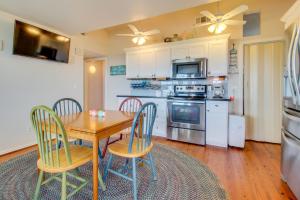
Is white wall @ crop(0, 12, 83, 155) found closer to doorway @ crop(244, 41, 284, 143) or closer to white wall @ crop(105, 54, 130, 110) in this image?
white wall @ crop(105, 54, 130, 110)

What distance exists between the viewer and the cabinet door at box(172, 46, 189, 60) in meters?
3.68

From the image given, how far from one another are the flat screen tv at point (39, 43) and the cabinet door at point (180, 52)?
93.8 inches

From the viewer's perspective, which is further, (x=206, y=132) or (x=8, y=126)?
(x=206, y=132)

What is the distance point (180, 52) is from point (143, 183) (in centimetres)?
284

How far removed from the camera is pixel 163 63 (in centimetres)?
395

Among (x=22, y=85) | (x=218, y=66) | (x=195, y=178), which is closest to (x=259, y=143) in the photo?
(x=218, y=66)

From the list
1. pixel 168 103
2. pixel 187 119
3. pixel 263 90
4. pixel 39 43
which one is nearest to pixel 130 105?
pixel 168 103

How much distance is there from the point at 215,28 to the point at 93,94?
4.48 meters

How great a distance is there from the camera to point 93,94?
19.4 ft

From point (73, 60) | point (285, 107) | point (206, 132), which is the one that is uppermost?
point (73, 60)

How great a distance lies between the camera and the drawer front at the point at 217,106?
3059mm

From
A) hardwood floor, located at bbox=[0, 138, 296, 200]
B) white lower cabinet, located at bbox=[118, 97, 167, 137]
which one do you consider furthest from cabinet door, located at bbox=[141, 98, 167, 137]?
hardwood floor, located at bbox=[0, 138, 296, 200]

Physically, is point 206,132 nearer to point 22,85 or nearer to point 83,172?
point 83,172

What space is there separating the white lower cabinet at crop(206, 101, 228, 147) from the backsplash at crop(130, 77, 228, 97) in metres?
0.66
